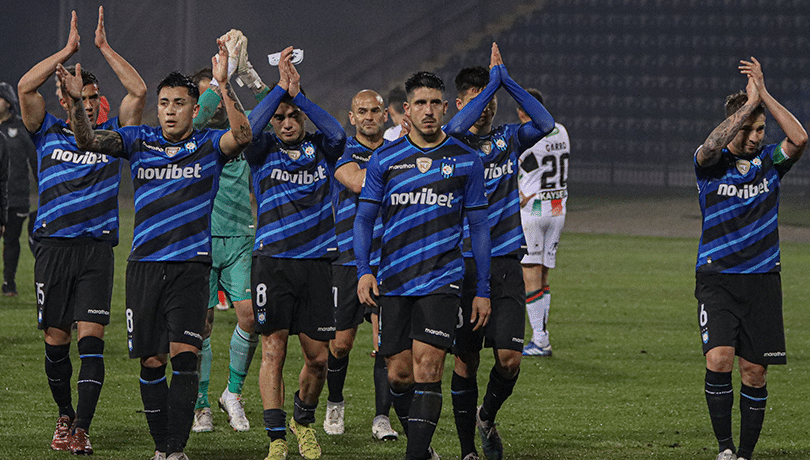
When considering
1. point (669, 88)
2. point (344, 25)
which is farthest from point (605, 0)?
point (344, 25)

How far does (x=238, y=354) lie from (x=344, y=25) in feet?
87.9

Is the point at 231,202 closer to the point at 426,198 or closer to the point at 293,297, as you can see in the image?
the point at 293,297

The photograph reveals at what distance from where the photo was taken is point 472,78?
605cm

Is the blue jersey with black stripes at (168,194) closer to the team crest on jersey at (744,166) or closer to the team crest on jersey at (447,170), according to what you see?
the team crest on jersey at (447,170)

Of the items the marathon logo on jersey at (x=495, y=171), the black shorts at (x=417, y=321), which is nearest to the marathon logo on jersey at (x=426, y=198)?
the black shorts at (x=417, y=321)

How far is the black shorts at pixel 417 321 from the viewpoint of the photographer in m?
5.14

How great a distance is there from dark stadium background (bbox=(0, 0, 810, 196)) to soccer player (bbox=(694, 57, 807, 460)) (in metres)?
24.3

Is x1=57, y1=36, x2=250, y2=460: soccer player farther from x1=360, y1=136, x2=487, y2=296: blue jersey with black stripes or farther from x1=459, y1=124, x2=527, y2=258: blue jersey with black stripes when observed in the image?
x1=459, y1=124, x2=527, y2=258: blue jersey with black stripes

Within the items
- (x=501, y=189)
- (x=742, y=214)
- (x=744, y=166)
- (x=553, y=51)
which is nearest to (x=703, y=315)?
(x=742, y=214)

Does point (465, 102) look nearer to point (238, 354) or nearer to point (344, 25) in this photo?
point (238, 354)

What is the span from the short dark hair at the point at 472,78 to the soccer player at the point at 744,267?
1.25 metres

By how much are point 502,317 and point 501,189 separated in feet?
2.29

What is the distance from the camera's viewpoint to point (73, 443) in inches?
226

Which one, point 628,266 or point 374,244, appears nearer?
point 374,244
